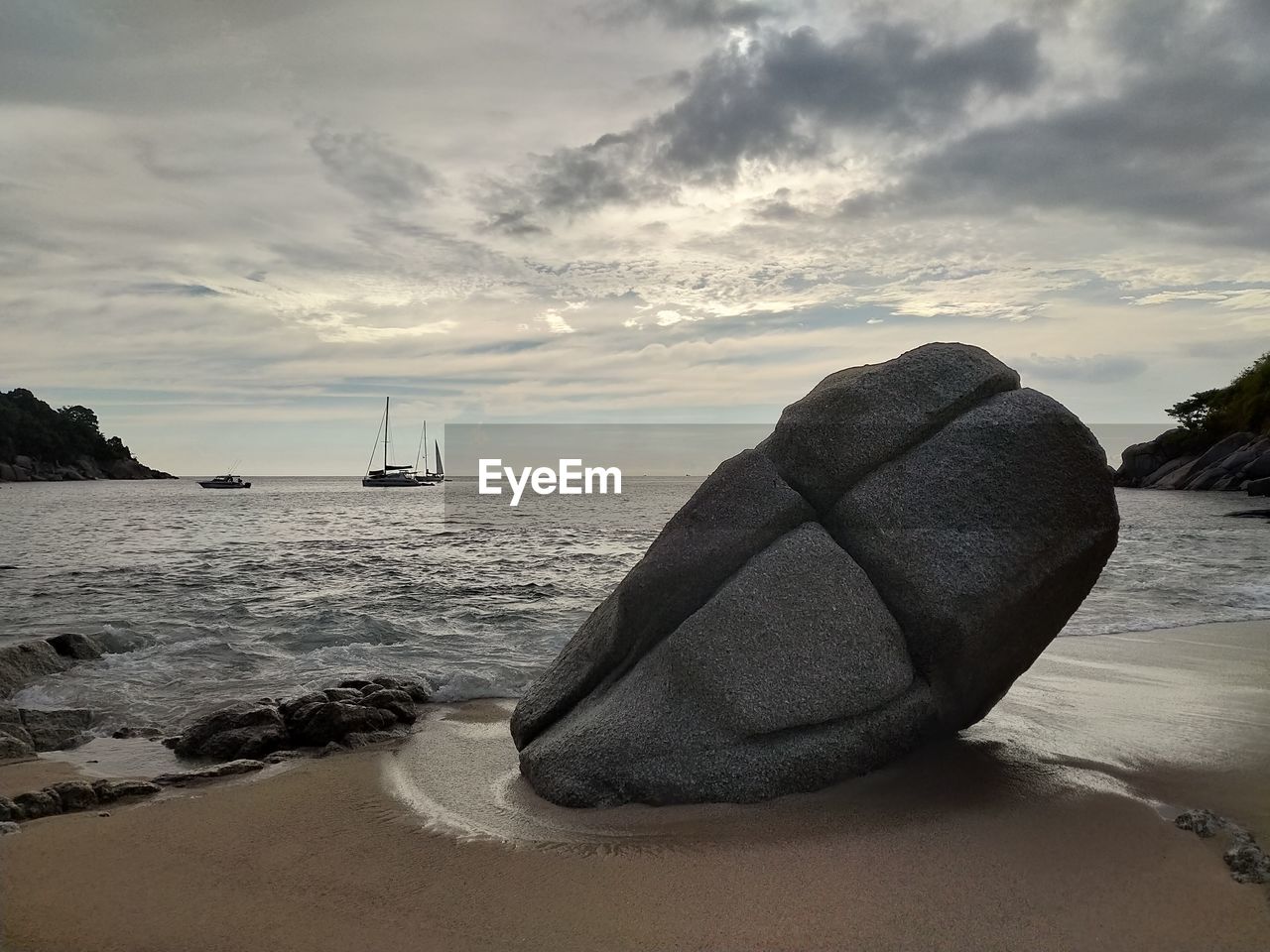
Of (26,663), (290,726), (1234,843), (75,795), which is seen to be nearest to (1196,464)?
(1234,843)

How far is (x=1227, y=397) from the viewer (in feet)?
261

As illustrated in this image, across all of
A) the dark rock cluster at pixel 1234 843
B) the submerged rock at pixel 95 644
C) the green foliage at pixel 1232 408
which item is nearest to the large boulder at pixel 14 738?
the submerged rock at pixel 95 644

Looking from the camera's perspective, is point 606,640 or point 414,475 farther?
point 414,475

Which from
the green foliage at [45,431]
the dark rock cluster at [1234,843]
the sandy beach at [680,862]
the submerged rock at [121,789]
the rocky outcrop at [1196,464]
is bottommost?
the submerged rock at [121,789]

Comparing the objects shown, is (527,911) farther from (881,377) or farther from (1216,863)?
(881,377)

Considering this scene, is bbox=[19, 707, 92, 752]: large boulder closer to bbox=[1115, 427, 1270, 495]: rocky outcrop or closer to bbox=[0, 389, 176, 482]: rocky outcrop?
bbox=[1115, 427, 1270, 495]: rocky outcrop

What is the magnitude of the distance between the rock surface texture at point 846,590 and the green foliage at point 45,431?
13919cm

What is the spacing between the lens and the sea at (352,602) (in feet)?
35.1

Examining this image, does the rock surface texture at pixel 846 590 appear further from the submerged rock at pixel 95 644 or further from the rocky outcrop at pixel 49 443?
the rocky outcrop at pixel 49 443

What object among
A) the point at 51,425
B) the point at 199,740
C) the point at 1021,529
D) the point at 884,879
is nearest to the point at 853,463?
the point at 1021,529

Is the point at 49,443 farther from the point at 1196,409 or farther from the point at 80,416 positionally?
the point at 1196,409

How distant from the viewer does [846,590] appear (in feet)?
19.5

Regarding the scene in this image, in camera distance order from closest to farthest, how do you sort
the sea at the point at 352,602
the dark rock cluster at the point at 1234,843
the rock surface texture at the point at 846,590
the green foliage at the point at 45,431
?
the dark rock cluster at the point at 1234,843
the rock surface texture at the point at 846,590
the sea at the point at 352,602
the green foliage at the point at 45,431

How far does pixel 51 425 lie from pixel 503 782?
5800 inches
